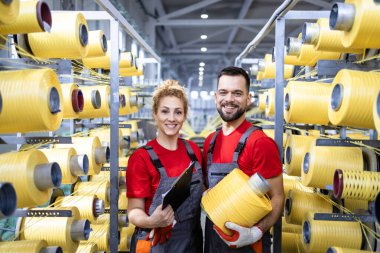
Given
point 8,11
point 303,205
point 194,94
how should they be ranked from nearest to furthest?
point 8,11, point 303,205, point 194,94

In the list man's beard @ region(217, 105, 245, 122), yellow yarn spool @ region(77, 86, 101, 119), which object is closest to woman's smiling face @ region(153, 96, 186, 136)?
man's beard @ region(217, 105, 245, 122)

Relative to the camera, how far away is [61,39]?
2.15 meters

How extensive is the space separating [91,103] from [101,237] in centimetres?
117

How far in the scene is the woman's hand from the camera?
187 centimetres

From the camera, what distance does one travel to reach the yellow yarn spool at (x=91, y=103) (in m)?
3.10

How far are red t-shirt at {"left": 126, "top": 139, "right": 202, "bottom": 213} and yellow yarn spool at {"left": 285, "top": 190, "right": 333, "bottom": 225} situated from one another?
0.94 m

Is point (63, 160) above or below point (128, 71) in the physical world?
below

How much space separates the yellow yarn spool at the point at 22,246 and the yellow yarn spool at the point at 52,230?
1.36ft

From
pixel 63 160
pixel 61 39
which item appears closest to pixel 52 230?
pixel 63 160

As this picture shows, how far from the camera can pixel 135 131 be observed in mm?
4734

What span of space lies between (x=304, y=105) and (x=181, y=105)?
33.0 inches

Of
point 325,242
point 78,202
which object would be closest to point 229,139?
point 325,242

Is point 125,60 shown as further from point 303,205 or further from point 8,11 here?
point 8,11

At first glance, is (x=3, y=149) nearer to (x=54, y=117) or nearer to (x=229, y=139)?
(x=54, y=117)
